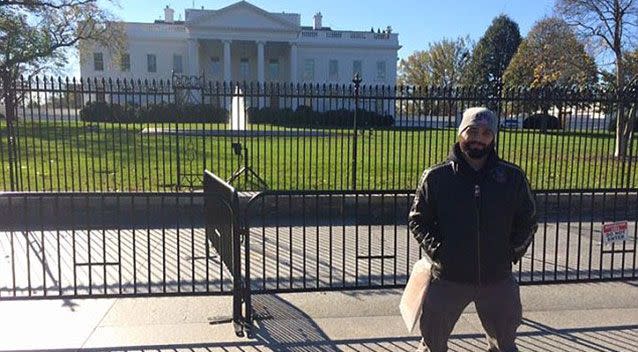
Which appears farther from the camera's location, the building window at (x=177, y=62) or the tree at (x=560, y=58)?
the building window at (x=177, y=62)

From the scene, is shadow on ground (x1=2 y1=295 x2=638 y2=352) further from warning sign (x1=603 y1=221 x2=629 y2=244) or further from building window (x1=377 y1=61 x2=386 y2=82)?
building window (x1=377 y1=61 x2=386 y2=82)

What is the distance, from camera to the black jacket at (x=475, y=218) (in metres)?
3.08

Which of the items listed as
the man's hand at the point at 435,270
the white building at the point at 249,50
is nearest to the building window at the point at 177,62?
the white building at the point at 249,50

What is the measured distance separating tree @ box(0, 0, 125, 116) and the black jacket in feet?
87.0

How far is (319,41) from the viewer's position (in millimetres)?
64875

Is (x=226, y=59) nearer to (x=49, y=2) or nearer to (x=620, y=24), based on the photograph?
(x=49, y=2)

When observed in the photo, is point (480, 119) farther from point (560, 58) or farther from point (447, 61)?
point (447, 61)

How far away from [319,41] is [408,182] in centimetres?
5548

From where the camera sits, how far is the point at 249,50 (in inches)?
2527

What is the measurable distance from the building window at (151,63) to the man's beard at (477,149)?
2496 inches

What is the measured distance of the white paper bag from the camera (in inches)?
134

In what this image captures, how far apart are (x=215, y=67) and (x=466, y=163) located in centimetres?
6329

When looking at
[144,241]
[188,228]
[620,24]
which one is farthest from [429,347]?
[620,24]

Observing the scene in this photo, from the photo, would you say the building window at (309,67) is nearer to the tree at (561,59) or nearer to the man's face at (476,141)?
the tree at (561,59)
